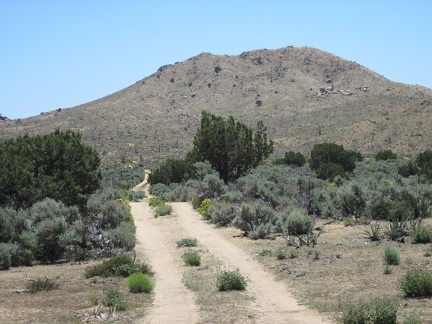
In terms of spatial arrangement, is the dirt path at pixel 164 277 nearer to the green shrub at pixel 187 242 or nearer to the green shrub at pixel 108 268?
the green shrub at pixel 187 242

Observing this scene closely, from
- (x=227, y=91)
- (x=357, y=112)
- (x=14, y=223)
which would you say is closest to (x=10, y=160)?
(x=14, y=223)

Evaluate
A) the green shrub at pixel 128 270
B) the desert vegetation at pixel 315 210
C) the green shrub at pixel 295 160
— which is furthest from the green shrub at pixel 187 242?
the green shrub at pixel 295 160

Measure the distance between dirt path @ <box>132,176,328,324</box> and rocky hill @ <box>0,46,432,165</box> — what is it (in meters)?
53.9

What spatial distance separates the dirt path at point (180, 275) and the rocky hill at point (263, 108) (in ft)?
177

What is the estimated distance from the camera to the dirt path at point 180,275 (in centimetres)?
1102

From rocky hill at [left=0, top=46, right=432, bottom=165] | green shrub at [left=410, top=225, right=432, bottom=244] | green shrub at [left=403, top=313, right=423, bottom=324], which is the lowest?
green shrub at [left=410, top=225, right=432, bottom=244]

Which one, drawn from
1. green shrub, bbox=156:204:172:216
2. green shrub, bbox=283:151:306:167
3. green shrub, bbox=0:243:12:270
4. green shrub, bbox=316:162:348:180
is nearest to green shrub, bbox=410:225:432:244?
green shrub, bbox=0:243:12:270

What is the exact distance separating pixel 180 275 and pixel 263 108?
335ft

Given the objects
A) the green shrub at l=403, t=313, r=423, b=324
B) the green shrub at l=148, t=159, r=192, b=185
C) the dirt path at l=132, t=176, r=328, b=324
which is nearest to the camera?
the green shrub at l=403, t=313, r=423, b=324

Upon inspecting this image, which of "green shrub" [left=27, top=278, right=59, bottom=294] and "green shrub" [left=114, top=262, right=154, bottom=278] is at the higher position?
"green shrub" [left=27, top=278, right=59, bottom=294]

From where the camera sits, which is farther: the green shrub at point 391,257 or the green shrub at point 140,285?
the green shrub at point 391,257

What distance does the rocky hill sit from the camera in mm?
83500

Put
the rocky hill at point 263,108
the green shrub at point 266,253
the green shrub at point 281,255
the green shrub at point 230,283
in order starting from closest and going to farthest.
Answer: the green shrub at point 230,283 < the green shrub at point 281,255 < the green shrub at point 266,253 < the rocky hill at point 263,108

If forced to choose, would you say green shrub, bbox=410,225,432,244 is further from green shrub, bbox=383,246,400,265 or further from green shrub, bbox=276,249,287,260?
green shrub, bbox=276,249,287,260
